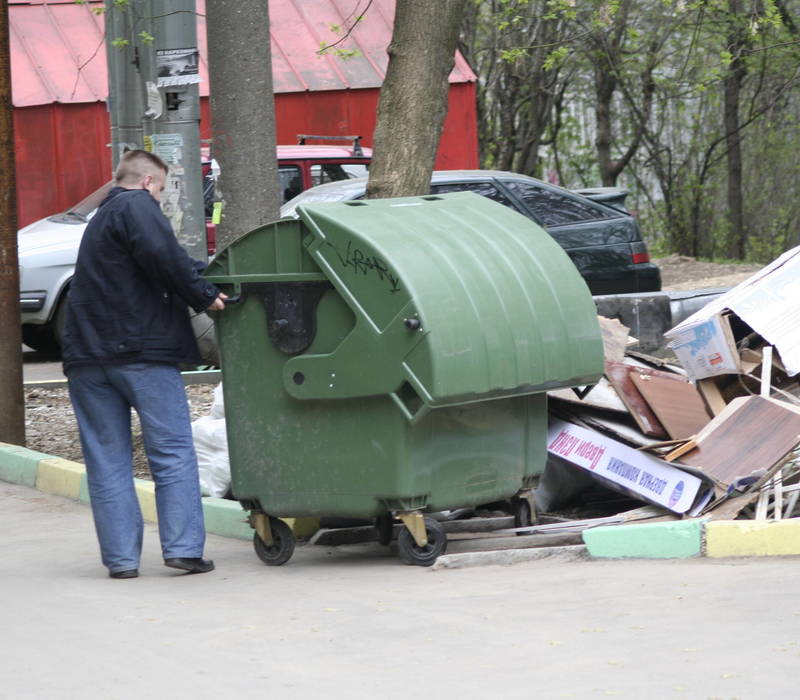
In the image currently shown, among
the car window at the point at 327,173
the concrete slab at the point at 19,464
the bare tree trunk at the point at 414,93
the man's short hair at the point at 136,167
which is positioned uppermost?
the bare tree trunk at the point at 414,93

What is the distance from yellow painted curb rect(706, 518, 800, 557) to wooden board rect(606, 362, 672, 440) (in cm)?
94

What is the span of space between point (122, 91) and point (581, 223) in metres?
4.24

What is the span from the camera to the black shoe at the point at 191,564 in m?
5.58

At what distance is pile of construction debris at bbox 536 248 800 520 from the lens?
19.2 ft

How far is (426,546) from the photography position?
557 centimetres

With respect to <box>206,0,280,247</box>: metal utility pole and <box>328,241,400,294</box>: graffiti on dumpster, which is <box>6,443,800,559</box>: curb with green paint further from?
<box>206,0,280,247</box>: metal utility pole

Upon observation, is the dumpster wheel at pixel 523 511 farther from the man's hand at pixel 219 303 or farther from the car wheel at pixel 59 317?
the car wheel at pixel 59 317

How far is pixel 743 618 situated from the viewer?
442 centimetres

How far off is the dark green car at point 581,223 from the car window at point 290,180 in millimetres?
830

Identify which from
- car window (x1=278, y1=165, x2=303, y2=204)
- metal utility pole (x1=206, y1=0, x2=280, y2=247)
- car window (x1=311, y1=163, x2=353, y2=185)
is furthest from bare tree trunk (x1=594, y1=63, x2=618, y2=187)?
metal utility pole (x1=206, y1=0, x2=280, y2=247)

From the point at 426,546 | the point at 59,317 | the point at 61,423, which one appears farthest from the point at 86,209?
the point at 426,546

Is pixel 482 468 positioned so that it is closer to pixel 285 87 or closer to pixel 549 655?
pixel 549 655

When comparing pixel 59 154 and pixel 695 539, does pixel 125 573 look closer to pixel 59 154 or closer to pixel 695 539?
pixel 695 539

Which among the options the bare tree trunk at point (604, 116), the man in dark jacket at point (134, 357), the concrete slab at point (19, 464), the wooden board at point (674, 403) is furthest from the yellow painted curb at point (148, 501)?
the bare tree trunk at point (604, 116)
